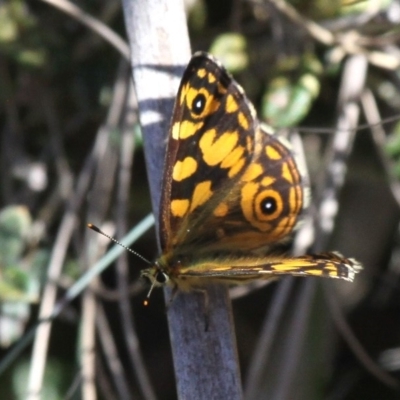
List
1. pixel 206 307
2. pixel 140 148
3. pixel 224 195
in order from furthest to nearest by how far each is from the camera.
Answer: pixel 140 148 → pixel 224 195 → pixel 206 307

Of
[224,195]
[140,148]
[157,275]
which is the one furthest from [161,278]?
[140,148]

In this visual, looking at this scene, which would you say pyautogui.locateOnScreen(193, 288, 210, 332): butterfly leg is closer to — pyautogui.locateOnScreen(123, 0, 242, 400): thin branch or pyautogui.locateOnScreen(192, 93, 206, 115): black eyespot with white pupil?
pyautogui.locateOnScreen(123, 0, 242, 400): thin branch

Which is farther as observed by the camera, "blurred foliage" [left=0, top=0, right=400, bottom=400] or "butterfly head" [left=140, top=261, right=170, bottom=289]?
"blurred foliage" [left=0, top=0, right=400, bottom=400]

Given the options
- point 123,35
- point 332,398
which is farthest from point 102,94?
point 332,398

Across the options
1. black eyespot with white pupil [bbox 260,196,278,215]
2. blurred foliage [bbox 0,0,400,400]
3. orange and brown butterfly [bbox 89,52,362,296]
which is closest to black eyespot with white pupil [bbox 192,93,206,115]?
orange and brown butterfly [bbox 89,52,362,296]

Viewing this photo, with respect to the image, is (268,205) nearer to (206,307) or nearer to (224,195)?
(224,195)

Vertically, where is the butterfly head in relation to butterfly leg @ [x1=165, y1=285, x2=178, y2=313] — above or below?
above

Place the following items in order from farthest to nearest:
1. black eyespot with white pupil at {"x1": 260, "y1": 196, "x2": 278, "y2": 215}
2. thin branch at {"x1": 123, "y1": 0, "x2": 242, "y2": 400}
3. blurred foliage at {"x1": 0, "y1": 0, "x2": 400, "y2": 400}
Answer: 1. blurred foliage at {"x1": 0, "y1": 0, "x2": 400, "y2": 400}
2. black eyespot with white pupil at {"x1": 260, "y1": 196, "x2": 278, "y2": 215}
3. thin branch at {"x1": 123, "y1": 0, "x2": 242, "y2": 400}
